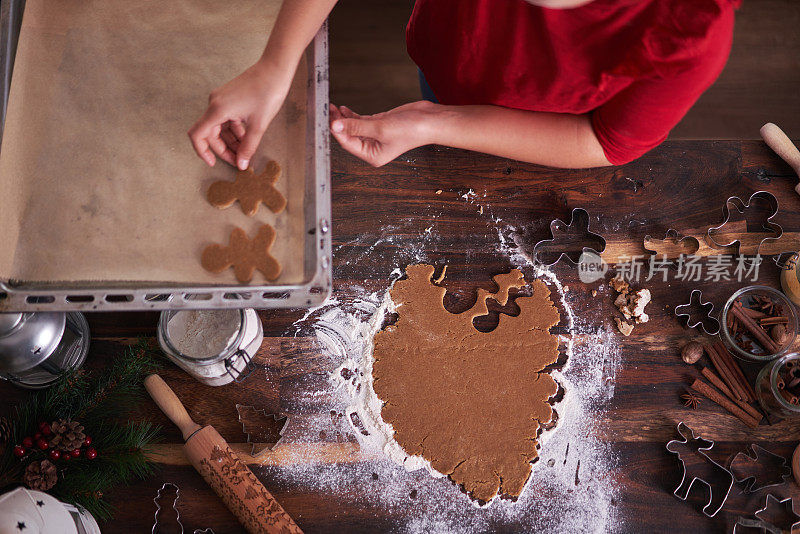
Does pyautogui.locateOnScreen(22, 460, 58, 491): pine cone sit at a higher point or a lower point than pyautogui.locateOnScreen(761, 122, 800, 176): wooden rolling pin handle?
lower

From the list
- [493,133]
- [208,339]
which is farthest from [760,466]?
[208,339]

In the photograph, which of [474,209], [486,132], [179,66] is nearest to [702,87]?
[486,132]

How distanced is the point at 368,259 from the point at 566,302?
1.35ft

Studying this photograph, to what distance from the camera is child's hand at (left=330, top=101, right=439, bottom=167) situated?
0.89m

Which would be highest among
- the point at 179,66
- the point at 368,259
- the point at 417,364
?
the point at 179,66

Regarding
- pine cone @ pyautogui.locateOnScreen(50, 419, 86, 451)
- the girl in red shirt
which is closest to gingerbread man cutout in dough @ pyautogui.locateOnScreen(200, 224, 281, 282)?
the girl in red shirt

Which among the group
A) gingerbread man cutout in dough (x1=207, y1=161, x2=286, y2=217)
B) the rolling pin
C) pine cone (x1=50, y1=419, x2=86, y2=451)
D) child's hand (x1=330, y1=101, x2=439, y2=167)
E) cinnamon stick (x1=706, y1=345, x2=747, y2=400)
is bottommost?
cinnamon stick (x1=706, y1=345, x2=747, y2=400)

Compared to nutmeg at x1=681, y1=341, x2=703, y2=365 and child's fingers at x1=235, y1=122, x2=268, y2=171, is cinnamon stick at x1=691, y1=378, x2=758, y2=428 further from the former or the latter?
child's fingers at x1=235, y1=122, x2=268, y2=171

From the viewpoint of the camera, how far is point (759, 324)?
1092 mm

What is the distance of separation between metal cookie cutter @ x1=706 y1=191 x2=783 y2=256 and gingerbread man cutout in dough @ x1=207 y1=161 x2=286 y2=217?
0.88m

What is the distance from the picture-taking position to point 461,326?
1085 mm

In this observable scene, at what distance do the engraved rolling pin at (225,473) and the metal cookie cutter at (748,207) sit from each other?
1001 mm

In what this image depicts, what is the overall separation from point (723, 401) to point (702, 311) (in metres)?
0.18

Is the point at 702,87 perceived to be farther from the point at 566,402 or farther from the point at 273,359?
the point at 273,359
